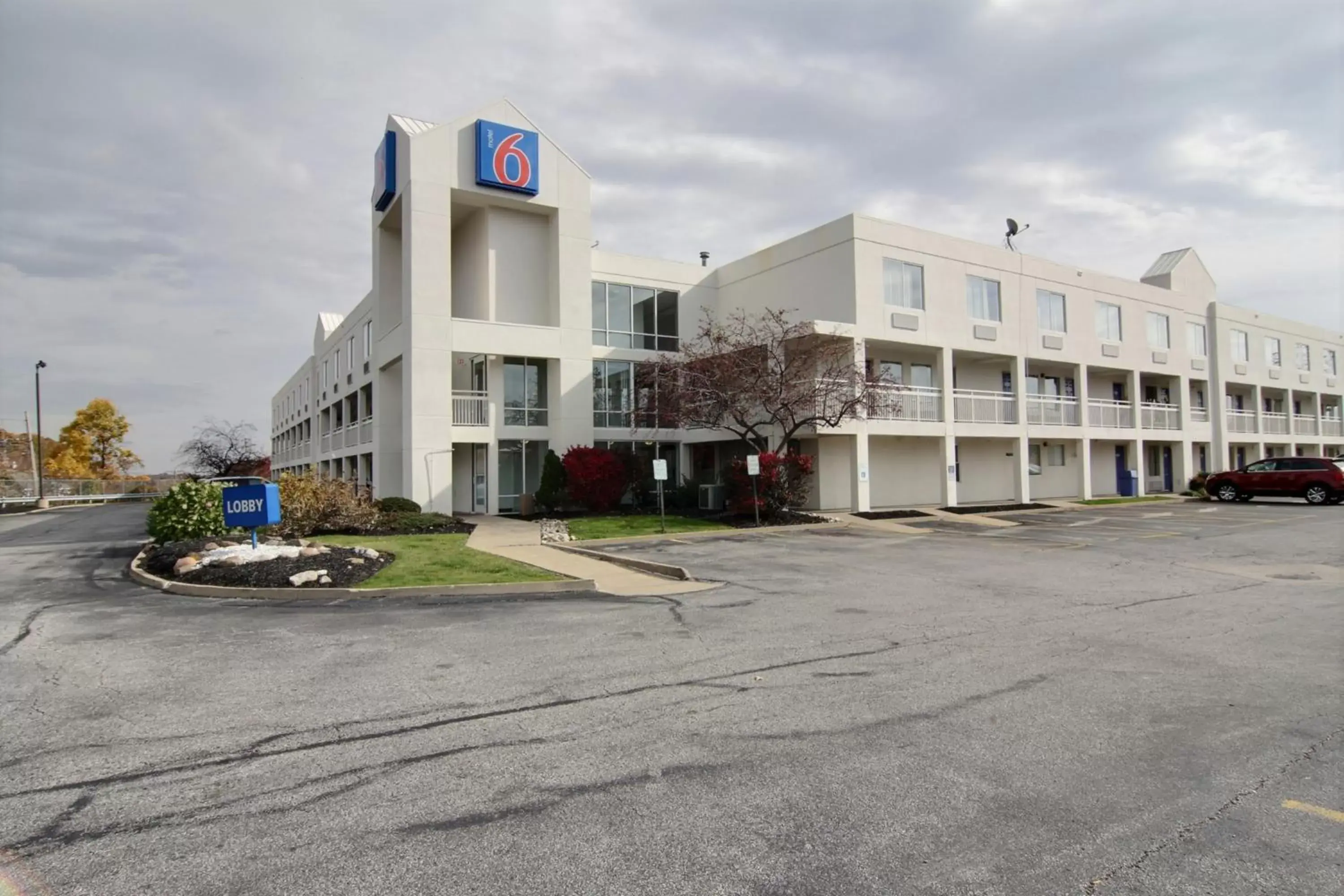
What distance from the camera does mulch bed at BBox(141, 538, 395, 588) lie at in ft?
36.8

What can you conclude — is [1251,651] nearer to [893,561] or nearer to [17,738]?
[893,561]

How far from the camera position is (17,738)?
201 inches

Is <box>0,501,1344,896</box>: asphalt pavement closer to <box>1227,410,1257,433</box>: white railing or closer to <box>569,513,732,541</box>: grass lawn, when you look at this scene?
<box>569,513,732,541</box>: grass lawn

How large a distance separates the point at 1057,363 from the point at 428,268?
24526 mm

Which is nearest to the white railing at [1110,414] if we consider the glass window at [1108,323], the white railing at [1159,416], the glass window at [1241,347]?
the white railing at [1159,416]

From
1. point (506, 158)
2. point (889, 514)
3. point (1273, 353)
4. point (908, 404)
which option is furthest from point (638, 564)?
point (1273, 353)

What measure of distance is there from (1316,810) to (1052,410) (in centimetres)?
2923

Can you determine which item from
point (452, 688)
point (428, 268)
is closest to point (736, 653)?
point (452, 688)

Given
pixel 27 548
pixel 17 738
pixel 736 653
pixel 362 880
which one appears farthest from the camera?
pixel 27 548

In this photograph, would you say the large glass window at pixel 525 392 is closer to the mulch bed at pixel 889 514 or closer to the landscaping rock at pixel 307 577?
the mulch bed at pixel 889 514

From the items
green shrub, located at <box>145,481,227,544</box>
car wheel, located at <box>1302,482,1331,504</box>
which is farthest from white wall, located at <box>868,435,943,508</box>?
green shrub, located at <box>145,481,227,544</box>

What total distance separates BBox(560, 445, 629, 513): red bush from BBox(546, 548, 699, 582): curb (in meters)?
7.21

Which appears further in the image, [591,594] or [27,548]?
[27,548]

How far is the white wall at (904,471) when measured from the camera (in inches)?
1087
